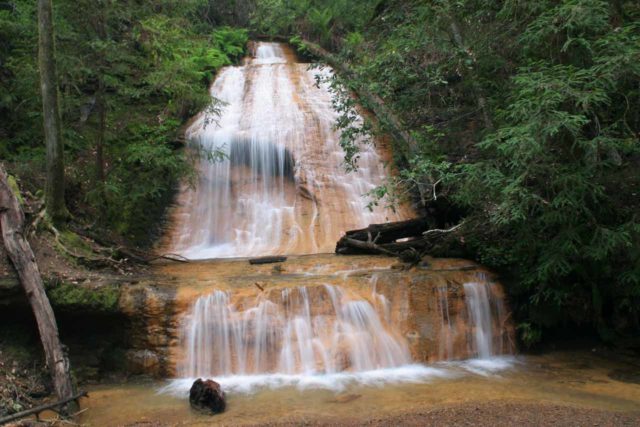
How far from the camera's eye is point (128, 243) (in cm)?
1212

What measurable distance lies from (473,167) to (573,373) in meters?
3.30

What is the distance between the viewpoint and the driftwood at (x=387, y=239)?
35.0ft

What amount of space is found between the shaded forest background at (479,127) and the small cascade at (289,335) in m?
2.11

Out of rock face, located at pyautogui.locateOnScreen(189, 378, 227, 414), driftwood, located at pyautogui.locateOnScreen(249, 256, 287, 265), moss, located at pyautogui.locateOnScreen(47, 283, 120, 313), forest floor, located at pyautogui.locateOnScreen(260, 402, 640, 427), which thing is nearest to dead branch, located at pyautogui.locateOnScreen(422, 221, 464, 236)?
driftwood, located at pyautogui.locateOnScreen(249, 256, 287, 265)

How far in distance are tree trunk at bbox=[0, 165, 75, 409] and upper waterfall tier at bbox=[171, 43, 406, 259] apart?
517 cm

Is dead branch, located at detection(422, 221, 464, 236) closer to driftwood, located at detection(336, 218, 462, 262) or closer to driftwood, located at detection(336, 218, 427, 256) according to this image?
driftwood, located at detection(336, 218, 462, 262)

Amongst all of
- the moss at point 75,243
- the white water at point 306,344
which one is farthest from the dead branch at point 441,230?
the moss at point 75,243

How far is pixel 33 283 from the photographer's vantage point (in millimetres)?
7176

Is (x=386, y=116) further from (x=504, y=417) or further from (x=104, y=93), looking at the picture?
(x=504, y=417)

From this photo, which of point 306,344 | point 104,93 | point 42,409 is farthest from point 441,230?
point 104,93

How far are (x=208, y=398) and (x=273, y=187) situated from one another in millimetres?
8992

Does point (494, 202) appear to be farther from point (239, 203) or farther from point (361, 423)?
point (239, 203)

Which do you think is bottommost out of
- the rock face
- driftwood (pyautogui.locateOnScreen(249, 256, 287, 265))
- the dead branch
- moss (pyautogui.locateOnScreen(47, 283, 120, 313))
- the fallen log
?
the rock face

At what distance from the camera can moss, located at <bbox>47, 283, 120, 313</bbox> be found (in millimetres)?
7551
